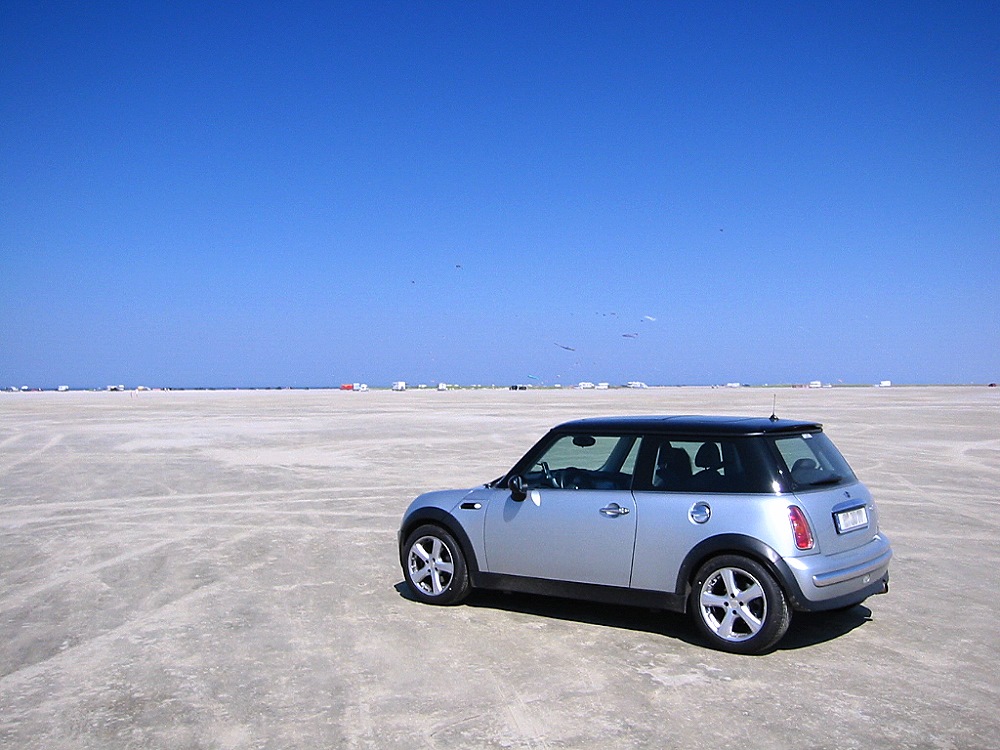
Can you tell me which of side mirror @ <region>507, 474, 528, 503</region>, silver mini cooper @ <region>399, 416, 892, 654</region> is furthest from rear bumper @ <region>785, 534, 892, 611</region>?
side mirror @ <region>507, 474, 528, 503</region>

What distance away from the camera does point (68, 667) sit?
5781mm

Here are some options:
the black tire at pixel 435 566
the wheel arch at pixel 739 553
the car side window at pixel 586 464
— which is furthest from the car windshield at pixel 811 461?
the black tire at pixel 435 566

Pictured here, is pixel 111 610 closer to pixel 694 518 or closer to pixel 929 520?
pixel 694 518

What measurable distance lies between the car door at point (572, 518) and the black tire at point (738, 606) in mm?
548

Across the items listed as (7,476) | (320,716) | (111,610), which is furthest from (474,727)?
(7,476)

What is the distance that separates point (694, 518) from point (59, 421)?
3614cm

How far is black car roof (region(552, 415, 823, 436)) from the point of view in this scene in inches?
245

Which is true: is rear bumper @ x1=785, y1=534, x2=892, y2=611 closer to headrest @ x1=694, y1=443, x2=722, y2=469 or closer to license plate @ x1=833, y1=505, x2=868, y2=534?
license plate @ x1=833, y1=505, x2=868, y2=534

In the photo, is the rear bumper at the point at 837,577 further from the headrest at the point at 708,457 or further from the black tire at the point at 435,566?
the black tire at the point at 435,566

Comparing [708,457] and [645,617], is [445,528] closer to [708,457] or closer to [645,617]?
[645,617]


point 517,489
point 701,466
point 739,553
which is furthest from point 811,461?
point 517,489

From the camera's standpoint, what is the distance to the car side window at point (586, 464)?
21.6 ft

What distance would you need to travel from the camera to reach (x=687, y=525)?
238 inches

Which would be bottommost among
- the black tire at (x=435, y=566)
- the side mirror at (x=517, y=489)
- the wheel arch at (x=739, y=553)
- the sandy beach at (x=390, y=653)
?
the sandy beach at (x=390, y=653)
